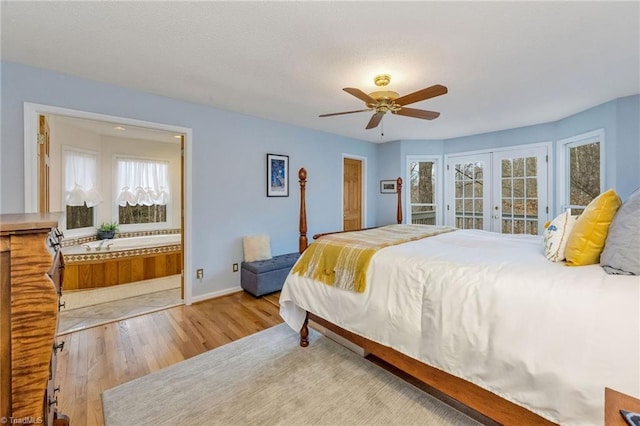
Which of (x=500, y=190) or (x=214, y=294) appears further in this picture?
(x=500, y=190)

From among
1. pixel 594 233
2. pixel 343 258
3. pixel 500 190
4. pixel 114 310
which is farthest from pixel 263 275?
pixel 500 190

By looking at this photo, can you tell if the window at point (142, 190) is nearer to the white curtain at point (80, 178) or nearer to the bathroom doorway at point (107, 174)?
the bathroom doorway at point (107, 174)

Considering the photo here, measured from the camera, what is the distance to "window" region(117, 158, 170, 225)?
5363 millimetres

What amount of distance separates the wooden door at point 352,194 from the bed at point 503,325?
3487 millimetres

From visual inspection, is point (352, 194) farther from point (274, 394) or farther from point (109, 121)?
point (274, 394)

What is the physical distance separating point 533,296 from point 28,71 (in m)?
4.03

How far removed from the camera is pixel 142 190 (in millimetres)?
5551

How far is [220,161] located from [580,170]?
15.9ft

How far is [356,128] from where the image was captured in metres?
4.61

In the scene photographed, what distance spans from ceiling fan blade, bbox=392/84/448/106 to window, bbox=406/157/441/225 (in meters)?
3.33

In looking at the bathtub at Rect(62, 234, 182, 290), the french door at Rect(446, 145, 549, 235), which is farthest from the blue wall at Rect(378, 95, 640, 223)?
the bathtub at Rect(62, 234, 182, 290)

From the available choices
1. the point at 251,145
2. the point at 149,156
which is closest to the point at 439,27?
the point at 251,145

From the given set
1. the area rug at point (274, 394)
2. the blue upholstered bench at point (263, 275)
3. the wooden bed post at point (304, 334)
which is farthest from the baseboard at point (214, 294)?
the wooden bed post at point (304, 334)

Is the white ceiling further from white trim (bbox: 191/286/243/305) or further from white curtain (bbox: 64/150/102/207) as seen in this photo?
white curtain (bbox: 64/150/102/207)
